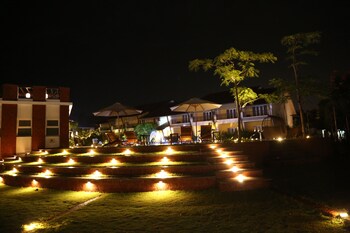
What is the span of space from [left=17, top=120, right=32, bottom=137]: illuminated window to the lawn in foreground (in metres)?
8.33

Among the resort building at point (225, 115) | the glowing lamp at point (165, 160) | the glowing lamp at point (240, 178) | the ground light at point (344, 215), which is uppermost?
the resort building at point (225, 115)

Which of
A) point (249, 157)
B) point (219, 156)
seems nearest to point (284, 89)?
point (249, 157)

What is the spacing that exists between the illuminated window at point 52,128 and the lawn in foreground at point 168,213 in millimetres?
8605

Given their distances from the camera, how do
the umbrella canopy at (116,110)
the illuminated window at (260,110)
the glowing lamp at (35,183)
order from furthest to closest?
1. the illuminated window at (260,110)
2. the umbrella canopy at (116,110)
3. the glowing lamp at (35,183)

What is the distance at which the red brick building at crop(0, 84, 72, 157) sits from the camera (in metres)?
14.5

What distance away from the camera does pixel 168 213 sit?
552 centimetres

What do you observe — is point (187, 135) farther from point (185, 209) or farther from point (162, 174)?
point (185, 209)

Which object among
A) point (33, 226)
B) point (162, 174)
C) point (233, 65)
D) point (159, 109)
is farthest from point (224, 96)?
point (33, 226)

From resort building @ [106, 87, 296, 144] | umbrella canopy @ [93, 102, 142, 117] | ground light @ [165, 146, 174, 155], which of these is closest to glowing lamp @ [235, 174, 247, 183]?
ground light @ [165, 146, 174, 155]

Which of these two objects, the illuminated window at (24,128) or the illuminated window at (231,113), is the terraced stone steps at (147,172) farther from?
the illuminated window at (231,113)

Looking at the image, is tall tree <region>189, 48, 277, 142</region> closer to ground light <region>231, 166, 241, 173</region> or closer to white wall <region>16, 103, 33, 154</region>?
ground light <region>231, 166, 241, 173</region>

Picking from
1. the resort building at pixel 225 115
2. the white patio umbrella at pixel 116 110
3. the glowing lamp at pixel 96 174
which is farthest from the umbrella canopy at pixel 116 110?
the resort building at pixel 225 115

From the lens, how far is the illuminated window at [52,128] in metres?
15.5

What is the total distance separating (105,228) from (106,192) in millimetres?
2876
